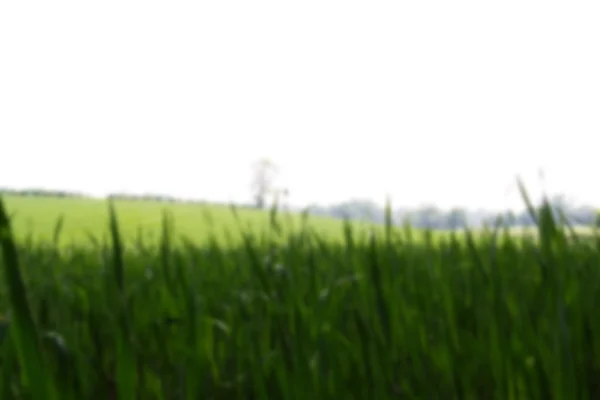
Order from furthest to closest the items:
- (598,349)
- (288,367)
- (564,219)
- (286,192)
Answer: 1. (286,192)
2. (564,219)
3. (598,349)
4. (288,367)

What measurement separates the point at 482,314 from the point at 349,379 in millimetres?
304

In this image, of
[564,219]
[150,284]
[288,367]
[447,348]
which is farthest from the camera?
[150,284]

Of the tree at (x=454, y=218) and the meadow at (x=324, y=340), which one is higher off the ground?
the tree at (x=454, y=218)

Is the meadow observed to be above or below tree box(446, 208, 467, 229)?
below

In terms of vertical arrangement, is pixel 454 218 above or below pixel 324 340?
above

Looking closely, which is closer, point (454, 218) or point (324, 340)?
point (324, 340)

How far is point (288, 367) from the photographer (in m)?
0.93

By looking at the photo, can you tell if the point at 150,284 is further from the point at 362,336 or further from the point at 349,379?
the point at 362,336

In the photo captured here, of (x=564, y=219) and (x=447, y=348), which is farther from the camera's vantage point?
(x=564, y=219)

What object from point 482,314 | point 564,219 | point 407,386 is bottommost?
point 407,386

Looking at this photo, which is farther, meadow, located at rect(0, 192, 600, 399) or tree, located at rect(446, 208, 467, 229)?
tree, located at rect(446, 208, 467, 229)

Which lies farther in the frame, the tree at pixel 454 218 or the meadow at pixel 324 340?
the tree at pixel 454 218


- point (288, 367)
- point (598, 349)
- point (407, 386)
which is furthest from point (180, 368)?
point (598, 349)

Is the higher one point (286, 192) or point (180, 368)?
point (286, 192)
